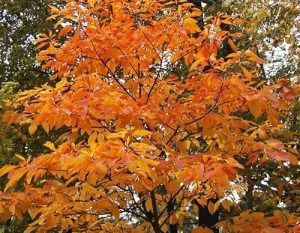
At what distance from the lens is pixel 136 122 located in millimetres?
3172

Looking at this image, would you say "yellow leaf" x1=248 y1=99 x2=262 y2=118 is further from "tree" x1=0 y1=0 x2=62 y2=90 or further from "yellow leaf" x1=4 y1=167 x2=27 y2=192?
"tree" x1=0 y1=0 x2=62 y2=90

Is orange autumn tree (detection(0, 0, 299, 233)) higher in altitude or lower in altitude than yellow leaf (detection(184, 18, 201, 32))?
lower

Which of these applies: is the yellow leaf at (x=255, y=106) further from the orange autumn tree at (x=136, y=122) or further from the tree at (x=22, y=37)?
the tree at (x=22, y=37)

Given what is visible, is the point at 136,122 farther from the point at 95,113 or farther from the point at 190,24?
the point at 190,24

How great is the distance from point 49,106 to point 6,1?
8.05 metres

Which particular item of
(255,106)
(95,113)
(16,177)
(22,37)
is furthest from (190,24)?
(22,37)

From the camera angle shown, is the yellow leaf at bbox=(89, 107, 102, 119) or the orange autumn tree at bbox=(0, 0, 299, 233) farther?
the yellow leaf at bbox=(89, 107, 102, 119)

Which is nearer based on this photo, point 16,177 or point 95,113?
point 16,177

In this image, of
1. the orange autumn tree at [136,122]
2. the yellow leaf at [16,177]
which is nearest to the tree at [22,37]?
the orange autumn tree at [136,122]

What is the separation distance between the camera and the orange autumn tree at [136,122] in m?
2.70

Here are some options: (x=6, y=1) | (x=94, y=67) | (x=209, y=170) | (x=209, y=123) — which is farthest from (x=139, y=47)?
(x=6, y=1)

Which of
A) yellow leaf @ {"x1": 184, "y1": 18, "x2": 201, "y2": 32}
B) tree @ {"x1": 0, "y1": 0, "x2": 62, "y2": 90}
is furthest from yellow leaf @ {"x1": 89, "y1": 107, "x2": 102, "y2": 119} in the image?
tree @ {"x1": 0, "y1": 0, "x2": 62, "y2": 90}

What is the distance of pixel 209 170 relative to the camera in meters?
2.53

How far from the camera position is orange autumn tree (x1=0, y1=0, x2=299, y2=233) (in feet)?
8.86
